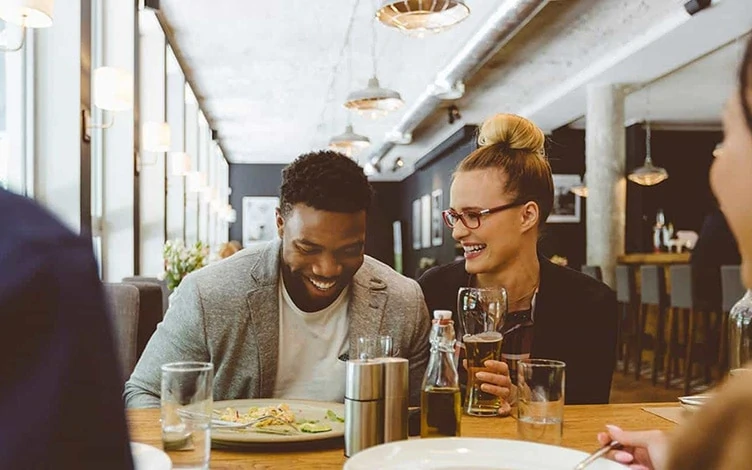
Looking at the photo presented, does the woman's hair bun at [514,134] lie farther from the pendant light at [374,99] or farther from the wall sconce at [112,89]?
the pendant light at [374,99]

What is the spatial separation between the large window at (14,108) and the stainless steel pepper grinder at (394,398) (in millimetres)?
3897

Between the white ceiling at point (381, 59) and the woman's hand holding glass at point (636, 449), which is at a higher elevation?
the white ceiling at point (381, 59)

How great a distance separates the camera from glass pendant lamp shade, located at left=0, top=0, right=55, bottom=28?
335 centimetres

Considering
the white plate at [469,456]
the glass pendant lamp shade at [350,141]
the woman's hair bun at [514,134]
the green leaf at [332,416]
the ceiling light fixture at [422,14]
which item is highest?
the ceiling light fixture at [422,14]

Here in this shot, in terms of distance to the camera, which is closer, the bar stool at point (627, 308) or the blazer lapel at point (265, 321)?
the blazer lapel at point (265, 321)

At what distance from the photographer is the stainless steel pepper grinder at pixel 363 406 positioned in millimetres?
1240

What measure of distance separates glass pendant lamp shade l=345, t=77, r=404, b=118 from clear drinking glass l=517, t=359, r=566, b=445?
5657 millimetres

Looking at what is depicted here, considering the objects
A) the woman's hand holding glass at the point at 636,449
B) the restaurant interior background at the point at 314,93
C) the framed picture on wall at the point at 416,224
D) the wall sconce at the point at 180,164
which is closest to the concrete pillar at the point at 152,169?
the restaurant interior background at the point at 314,93

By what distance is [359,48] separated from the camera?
8.37 m

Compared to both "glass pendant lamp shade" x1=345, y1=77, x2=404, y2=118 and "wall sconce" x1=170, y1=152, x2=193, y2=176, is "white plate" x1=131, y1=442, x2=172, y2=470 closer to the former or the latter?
"glass pendant lamp shade" x1=345, y1=77, x2=404, y2=118

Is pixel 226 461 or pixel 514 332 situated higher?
pixel 514 332

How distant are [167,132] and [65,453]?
249 inches

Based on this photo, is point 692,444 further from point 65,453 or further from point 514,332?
point 514,332

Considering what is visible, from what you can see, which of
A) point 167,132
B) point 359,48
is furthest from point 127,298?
point 359,48
